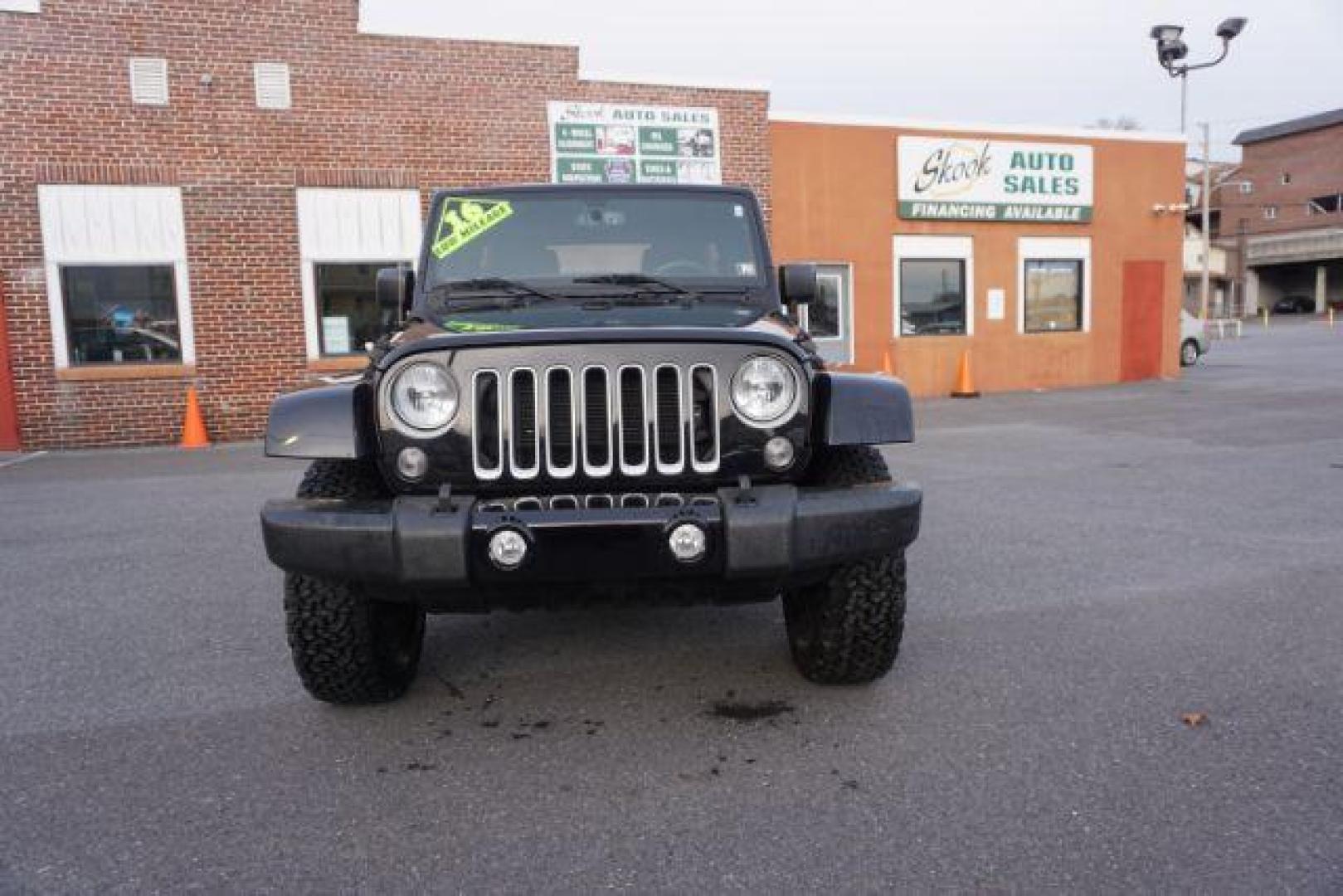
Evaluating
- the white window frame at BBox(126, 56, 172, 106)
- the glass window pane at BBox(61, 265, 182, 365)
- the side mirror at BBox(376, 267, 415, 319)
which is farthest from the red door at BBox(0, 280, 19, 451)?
the side mirror at BBox(376, 267, 415, 319)

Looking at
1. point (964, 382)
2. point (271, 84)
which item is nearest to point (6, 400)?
point (271, 84)

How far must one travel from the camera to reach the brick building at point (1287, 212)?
61250mm

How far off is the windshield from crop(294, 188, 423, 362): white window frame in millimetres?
9194

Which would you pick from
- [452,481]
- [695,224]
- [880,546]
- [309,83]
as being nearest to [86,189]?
[309,83]

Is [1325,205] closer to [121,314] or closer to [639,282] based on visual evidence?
[121,314]

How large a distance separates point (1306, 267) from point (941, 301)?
198 feet

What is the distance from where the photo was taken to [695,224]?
4.38m

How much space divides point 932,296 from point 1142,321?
4779mm

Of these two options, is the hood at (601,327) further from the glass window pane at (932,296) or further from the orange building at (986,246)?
the glass window pane at (932,296)

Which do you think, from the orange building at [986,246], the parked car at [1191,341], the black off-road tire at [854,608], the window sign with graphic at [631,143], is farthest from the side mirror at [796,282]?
the parked car at [1191,341]

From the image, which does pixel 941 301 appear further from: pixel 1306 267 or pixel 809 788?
pixel 1306 267

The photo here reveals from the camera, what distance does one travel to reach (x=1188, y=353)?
2169 cm

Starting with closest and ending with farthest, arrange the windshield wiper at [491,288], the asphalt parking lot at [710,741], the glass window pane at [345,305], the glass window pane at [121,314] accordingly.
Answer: the asphalt parking lot at [710,741] → the windshield wiper at [491,288] → the glass window pane at [121,314] → the glass window pane at [345,305]

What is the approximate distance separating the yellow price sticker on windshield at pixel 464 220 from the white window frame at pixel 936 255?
510 inches
